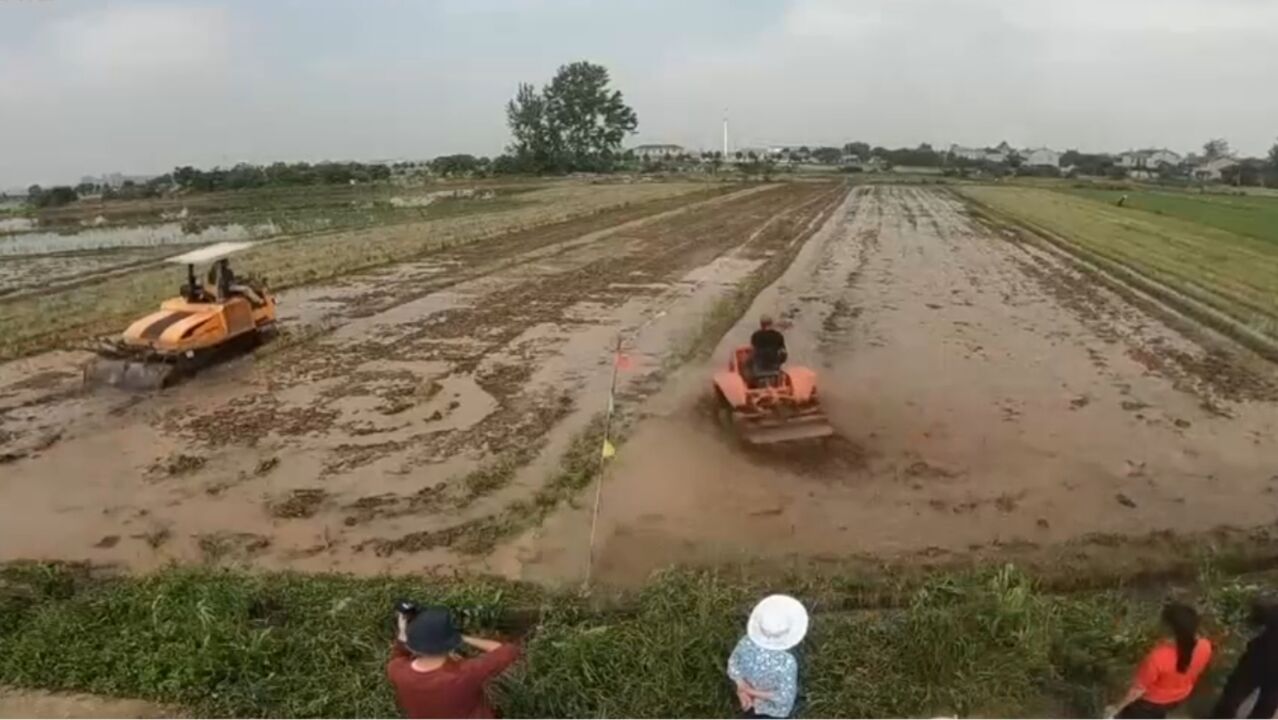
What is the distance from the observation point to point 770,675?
3926 mm

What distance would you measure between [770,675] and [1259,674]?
2.37 meters

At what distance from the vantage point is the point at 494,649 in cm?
400

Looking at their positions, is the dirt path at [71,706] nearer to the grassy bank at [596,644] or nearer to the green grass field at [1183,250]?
the grassy bank at [596,644]

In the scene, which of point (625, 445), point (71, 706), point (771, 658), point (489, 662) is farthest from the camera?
point (625, 445)

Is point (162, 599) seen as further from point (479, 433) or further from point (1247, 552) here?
point (1247, 552)

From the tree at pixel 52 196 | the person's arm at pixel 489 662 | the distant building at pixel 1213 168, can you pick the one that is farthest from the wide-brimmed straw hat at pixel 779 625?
the distant building at pixel 1213 168

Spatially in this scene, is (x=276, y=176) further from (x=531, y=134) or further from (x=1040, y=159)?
(x=1040, y=159)

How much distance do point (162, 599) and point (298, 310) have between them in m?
12.3

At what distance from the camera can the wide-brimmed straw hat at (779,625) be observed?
3865 millimetres

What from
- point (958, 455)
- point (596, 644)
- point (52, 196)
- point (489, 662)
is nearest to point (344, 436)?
point (596, 644)

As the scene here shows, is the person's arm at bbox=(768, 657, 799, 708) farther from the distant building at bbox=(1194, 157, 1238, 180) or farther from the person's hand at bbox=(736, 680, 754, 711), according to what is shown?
the distant building at bbox=(1194, 157, 1238, 180)

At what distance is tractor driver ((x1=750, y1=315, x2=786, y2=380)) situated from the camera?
9734 mm

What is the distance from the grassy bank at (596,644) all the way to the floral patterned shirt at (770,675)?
1019mm

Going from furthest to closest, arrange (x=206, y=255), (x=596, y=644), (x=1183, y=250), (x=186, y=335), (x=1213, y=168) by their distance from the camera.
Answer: (x=1213, y=168), (x=1183, y=250), (x=206, y=255), (x=186, y=335), (x=596, y=644)
